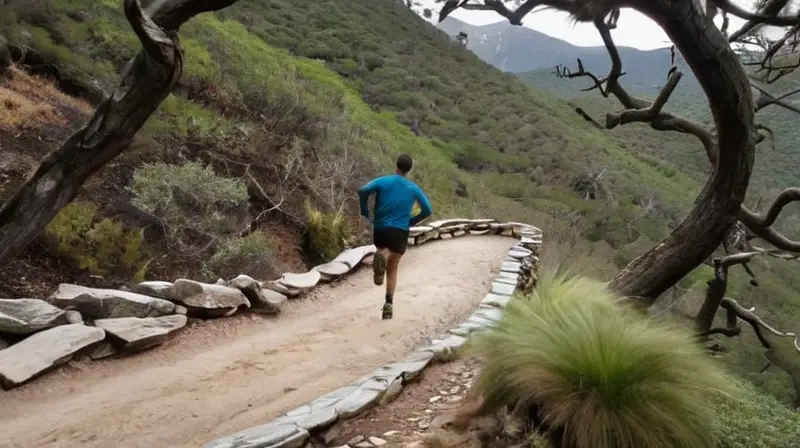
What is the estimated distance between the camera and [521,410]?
11.8 feet

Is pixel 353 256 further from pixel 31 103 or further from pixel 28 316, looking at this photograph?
pixel 31 103

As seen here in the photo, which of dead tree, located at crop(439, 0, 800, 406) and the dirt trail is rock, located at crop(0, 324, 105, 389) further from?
dead tree, located at crop(439, 0, 800, 406)

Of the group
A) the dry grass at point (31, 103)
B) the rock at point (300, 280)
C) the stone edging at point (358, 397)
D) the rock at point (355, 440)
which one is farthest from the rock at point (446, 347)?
the dry grass at point (31, 103)

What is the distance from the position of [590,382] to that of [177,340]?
12.8 ft

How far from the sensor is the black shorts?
634cm

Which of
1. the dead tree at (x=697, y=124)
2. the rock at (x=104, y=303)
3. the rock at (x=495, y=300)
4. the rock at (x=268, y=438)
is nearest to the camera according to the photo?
the rock at (x=268, y=438)

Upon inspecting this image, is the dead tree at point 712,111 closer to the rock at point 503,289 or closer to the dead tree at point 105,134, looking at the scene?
the rock at point 503,289

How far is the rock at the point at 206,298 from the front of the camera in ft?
20.0

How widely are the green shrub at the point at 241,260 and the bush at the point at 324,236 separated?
1.27m

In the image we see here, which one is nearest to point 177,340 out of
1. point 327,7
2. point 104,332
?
point 104,332

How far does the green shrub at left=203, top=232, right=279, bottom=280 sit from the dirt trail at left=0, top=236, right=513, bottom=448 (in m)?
1.01

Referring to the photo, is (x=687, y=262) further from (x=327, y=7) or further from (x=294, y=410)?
(x=327, y=7)

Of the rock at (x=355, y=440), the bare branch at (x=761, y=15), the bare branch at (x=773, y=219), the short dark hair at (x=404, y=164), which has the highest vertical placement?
the bare branch at (x=761, y=15)

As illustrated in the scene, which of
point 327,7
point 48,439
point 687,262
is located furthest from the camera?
point 327,7
